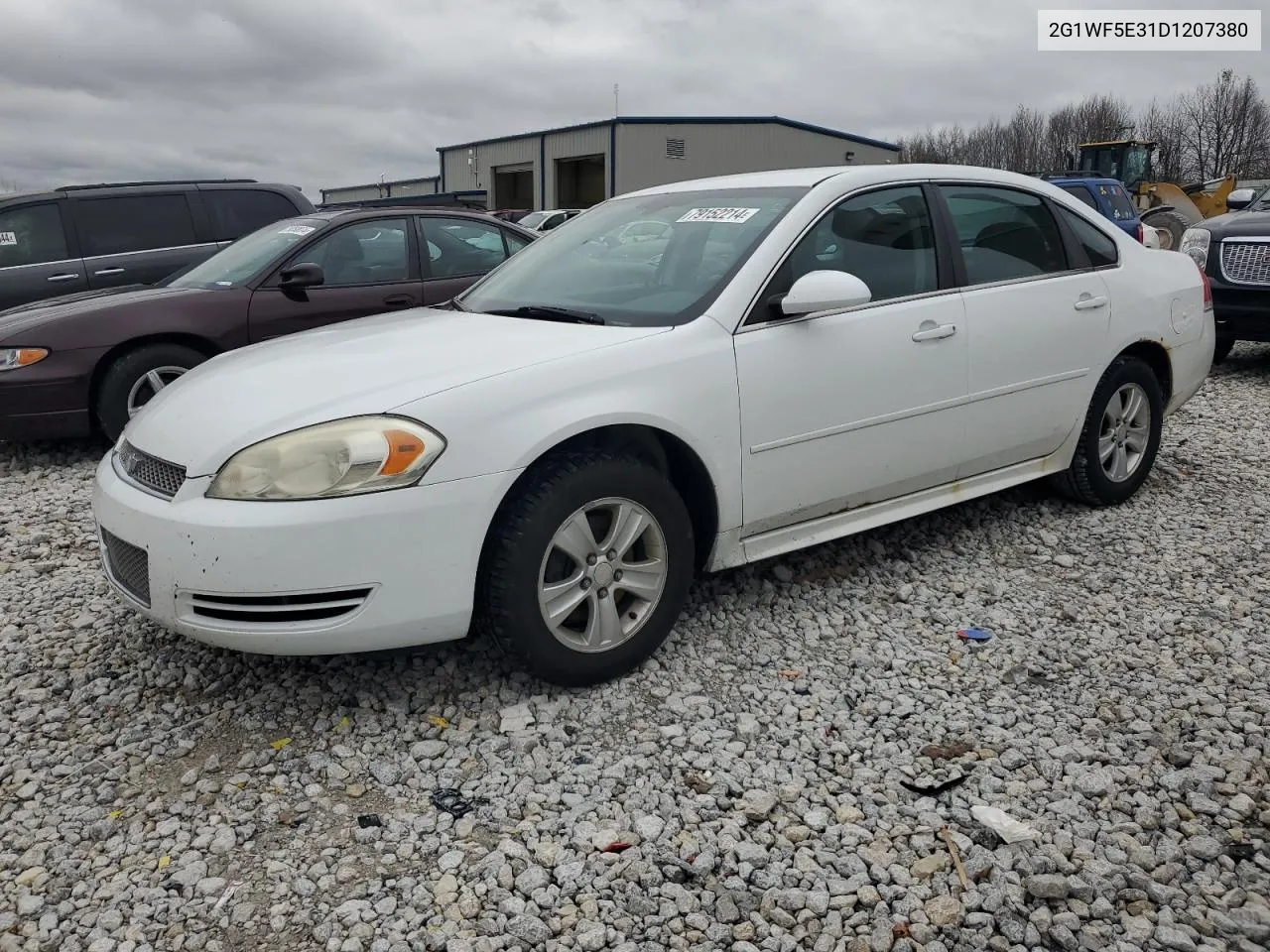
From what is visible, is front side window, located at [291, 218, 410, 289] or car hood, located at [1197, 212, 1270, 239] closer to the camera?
front side window, located at [291, 218, 410, 289]

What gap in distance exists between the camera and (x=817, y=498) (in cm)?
356

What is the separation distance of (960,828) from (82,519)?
426 cm

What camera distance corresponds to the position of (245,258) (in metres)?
6.46

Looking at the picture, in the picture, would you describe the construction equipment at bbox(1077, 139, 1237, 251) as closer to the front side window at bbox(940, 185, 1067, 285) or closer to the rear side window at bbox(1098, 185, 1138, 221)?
the rear side window at bbox(1098, 185, 1138, 221)

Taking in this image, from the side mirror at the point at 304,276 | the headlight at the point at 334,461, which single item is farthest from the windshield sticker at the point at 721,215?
the side mirror at the point at 304,276

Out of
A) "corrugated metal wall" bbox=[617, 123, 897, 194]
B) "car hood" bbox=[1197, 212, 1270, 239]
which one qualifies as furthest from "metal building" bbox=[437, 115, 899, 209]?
"car hood" bbox=[1197, 212, 1270, 239]

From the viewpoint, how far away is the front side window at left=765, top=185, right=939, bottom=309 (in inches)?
139

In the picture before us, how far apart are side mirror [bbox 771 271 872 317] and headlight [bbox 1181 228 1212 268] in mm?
6436

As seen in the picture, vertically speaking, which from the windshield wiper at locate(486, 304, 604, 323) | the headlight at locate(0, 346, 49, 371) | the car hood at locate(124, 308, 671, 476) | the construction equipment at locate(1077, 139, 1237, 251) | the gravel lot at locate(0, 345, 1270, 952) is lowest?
the gravel lot at locate(0, 345, 1270, 952)

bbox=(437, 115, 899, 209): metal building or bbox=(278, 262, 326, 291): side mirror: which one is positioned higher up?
bbox=(437, 115, 899, 209): metal building

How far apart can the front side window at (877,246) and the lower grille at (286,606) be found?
167cm

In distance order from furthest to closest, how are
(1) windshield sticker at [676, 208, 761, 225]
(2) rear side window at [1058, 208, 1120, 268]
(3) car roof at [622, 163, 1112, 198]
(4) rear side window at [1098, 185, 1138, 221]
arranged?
1. (4) rear side window at [1098, 185, 1138, 221]
2. (2) rear side window at [1058, 208, 1120, 268]
3. (3) car roof at [622, 163, 1112, 198]
4. (1) windshield sticker at [676, 208, 761, 225]

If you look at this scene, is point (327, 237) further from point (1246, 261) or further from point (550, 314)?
point (1246, 261)

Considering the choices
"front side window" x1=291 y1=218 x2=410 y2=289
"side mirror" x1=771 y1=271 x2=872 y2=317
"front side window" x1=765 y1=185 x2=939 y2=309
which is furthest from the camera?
"front side window" x1=291 y1=218 x2=410 y2=289
